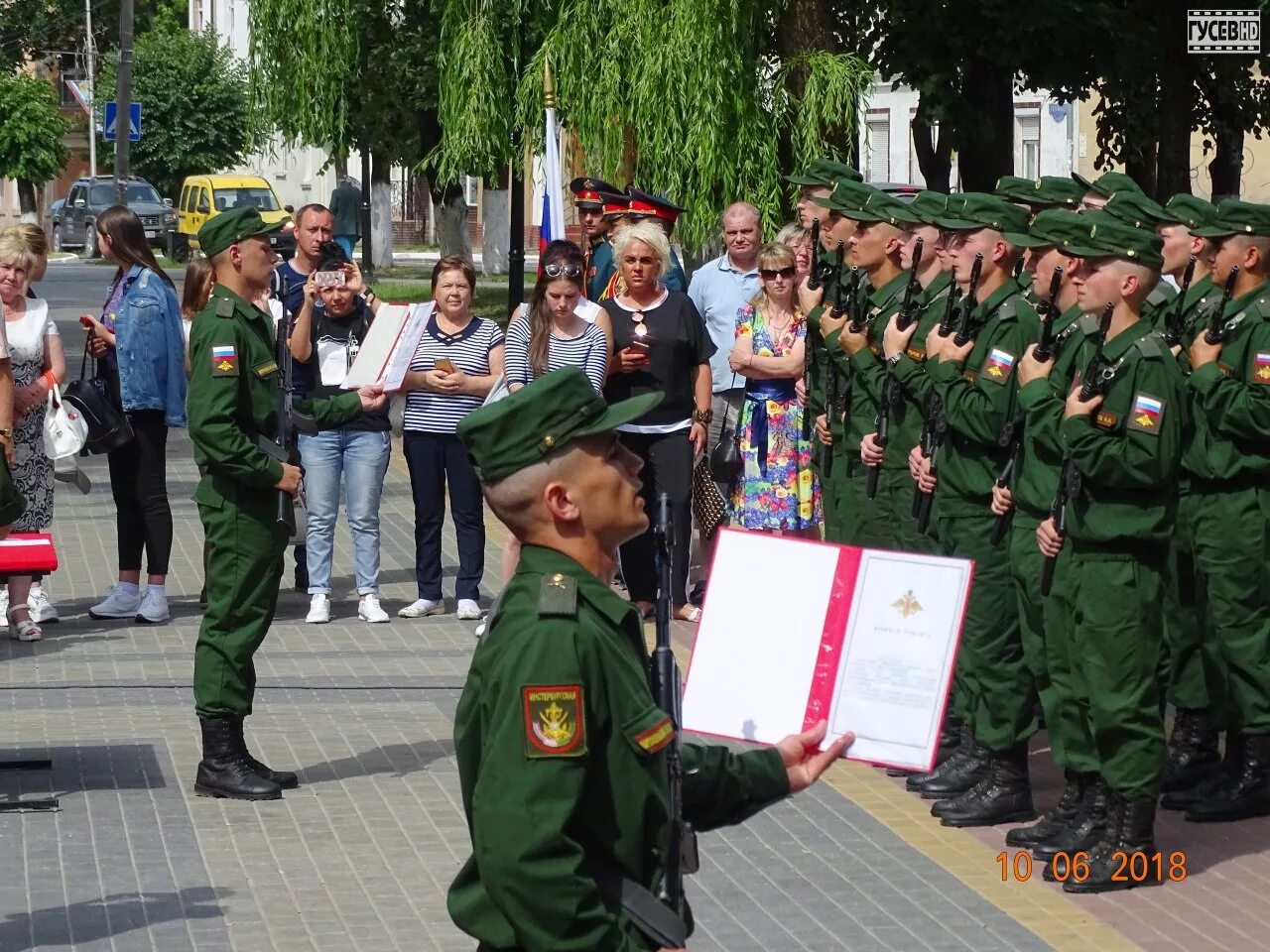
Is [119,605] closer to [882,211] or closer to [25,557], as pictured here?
[25,557]

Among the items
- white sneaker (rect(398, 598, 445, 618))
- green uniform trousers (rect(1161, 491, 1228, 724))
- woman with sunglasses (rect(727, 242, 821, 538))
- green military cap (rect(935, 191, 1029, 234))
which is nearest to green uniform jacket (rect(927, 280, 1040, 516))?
green military cap (rect(935, 191, 1029, 234))

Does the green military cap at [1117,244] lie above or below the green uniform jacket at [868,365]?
above

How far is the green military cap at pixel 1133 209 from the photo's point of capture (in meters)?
6.88

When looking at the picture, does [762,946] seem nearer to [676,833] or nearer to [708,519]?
[676,833]

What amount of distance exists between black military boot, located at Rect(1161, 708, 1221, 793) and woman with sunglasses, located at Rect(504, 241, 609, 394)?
12.6ft

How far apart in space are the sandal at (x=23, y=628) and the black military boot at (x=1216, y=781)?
19.6ft

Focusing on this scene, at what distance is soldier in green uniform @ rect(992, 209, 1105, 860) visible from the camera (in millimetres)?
6836

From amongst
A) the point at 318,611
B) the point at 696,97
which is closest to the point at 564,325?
the point at 318,611

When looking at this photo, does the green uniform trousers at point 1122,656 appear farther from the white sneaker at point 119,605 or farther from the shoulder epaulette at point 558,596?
the white sneaker at point 119,605

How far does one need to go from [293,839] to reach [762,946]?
1.99 meters

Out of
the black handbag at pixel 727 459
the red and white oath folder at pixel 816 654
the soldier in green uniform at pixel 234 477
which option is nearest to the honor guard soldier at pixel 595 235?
the black handbag at pixel 727 459

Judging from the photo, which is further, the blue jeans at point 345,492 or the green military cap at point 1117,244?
the blue jeans at point 345,492

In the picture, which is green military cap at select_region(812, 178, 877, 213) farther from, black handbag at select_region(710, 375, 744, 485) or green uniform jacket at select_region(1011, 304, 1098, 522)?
black handbag at select_region(710, 375, 744, 485)
